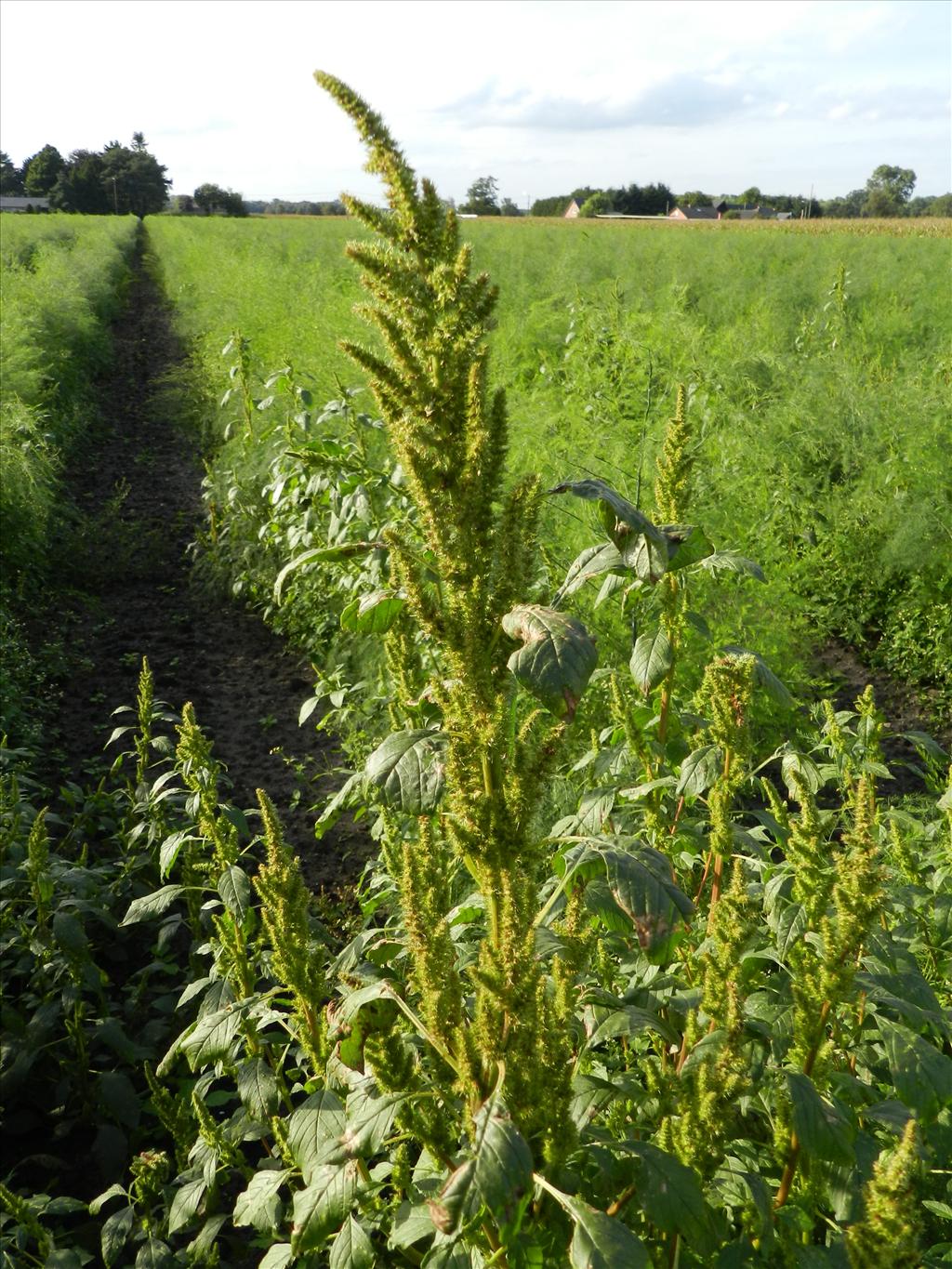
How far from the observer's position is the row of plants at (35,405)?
611cm

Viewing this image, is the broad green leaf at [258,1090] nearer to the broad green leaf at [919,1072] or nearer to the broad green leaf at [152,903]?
the broad green leaf at [152,903]

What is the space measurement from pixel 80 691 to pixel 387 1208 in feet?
14.8

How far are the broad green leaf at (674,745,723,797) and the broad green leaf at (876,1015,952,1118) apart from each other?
1.68ft

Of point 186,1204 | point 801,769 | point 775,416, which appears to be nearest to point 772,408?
point 775,416

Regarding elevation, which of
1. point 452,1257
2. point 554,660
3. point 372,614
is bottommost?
point 452,1257

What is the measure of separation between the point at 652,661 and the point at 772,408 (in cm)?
645

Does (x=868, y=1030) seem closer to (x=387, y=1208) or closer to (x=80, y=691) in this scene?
(x=387, y=1208)

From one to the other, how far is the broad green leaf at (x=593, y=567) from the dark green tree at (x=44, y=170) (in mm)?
78597

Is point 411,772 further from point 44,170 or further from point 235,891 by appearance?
point 44,170

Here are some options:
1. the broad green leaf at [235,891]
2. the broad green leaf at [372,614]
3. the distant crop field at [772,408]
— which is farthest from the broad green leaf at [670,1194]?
the distant crop field at [772,408]

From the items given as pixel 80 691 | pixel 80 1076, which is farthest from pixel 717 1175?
pixel 80 691

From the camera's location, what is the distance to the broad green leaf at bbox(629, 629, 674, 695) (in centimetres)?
184

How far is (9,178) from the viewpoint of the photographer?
75500mm

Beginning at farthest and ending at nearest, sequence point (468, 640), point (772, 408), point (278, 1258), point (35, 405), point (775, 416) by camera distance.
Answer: point (35, 405) < point (772, 408) < point (775, 416) < point (278, 1258) < point (468, 640)
